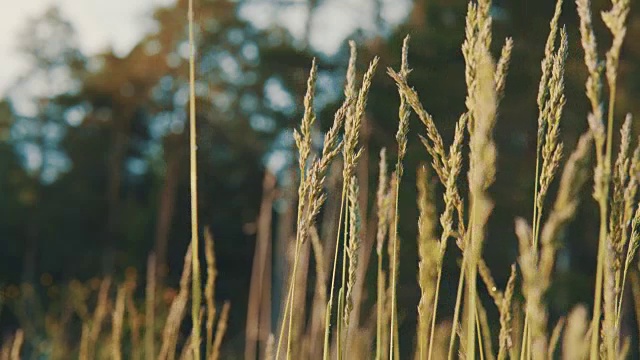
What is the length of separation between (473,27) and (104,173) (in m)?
20.2

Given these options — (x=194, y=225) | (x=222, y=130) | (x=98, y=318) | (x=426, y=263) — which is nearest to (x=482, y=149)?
(x=426, y=263)

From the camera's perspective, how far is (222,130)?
16781 millimetres

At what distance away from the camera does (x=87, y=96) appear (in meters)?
19.1

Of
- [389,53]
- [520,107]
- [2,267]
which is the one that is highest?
[389,53]

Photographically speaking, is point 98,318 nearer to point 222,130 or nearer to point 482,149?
point 482,149

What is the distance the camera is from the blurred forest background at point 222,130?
1033cm

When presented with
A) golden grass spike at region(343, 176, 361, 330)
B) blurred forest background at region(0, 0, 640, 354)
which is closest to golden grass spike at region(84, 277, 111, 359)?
golden grass spike at region(343, 176, 361, 330)

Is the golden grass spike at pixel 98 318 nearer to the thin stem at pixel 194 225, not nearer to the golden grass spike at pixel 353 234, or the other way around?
the thin stem at pixel 194 225

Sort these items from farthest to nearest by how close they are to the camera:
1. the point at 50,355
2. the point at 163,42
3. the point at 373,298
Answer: the point at 163,42, the point at 373,298, the point at 50,355

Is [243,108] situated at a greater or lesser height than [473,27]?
greater

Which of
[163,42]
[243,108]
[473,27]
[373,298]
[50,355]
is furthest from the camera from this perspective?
[163,42]

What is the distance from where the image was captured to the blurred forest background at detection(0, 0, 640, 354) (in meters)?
10.3

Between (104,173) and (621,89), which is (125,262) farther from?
(621,89)

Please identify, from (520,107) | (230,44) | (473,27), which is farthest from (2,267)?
(473,27)
